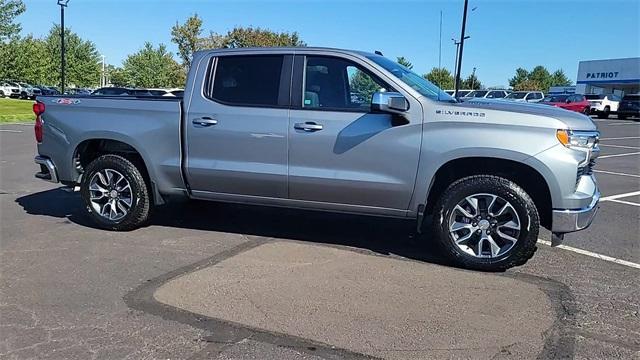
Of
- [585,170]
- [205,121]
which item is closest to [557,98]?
[585,170]

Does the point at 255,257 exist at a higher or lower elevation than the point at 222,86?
lower

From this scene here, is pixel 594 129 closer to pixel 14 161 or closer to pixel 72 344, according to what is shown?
pixel 72 344

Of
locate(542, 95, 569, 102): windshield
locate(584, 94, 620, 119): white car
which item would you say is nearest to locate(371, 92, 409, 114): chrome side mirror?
locate(542, 95, 569, 102): windshield

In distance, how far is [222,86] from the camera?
18.6 ft

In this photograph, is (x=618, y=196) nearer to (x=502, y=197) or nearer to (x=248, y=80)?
(x=502, y=197)

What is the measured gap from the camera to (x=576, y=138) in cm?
465

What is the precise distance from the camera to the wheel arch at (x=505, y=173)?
4.85m

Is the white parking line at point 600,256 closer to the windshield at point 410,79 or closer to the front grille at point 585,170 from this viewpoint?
the front grille at point 585,170

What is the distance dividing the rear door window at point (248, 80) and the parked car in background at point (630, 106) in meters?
36.7

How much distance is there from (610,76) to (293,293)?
63954mm

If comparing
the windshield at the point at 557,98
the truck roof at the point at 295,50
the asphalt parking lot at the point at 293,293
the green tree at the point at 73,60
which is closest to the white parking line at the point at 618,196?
the asphalt parking lot at the point at 293,293

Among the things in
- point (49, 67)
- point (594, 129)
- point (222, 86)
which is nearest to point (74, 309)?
point (222, 86)

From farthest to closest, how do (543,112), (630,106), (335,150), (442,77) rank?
(442,77) → (630,106) → (335,150) → (543,112)

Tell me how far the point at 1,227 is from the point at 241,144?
296 centimetres
